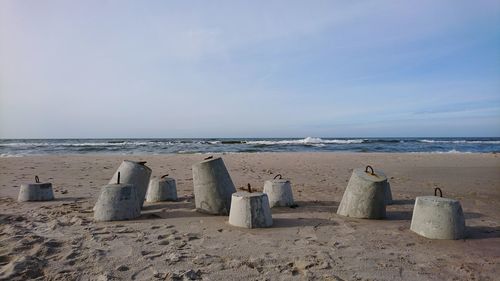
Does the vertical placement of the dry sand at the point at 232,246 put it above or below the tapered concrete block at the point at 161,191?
below

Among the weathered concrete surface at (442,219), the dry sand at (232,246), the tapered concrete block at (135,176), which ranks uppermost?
the tapered concrete block at (135,176)

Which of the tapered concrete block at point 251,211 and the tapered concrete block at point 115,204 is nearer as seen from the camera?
the tapered concrete block at point 251,211

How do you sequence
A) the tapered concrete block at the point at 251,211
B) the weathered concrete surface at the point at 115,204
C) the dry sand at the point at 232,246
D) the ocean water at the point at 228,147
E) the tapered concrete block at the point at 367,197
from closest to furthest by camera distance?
the dry sand at the point at 232,246 → the tapered concrete block at the point at 251,211 → the weathered concrete surface at the point at 115,204 → the tapered concrete block at the point at 367,197 → the ocean water at the point at 228,147

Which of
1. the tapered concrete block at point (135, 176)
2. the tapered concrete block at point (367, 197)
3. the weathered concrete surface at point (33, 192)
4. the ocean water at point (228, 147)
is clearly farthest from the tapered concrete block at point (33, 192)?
the ocean water at point (228, 147)

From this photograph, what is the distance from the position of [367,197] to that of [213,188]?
2586 millimetres

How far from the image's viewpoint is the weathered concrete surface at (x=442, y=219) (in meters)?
5.18

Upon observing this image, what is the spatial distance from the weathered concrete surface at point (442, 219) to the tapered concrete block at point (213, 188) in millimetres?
3087

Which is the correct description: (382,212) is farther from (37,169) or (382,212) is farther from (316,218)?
(37,169)

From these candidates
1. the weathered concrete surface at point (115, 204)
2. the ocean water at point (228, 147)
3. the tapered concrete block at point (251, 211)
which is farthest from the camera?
the ocean water at point (228, 147)

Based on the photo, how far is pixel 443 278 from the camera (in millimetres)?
3791

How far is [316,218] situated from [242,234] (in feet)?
5.37

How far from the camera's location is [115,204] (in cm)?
601

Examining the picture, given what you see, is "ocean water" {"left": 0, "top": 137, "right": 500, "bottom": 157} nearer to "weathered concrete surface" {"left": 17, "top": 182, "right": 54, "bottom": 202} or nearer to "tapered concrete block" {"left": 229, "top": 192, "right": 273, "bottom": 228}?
"weathered concrete surface" {"left": 17, "top": 182, "right": 54, "bottom": 202}

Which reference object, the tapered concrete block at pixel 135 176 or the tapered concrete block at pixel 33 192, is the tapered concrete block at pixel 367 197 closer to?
the tapered concrete block at pixel 135 176
